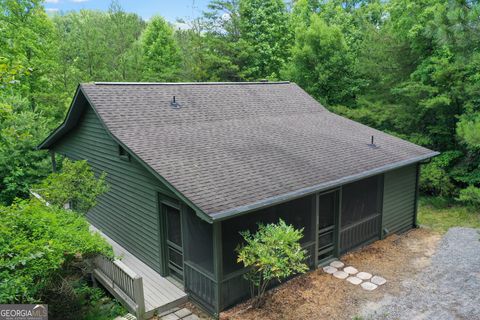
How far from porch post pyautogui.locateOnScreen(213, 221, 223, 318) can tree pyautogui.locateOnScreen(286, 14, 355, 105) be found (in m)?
13.8

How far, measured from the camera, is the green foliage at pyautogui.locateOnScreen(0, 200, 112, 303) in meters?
5.04

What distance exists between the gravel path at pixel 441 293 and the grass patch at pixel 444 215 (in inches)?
85.9

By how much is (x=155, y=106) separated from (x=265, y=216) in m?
4.32

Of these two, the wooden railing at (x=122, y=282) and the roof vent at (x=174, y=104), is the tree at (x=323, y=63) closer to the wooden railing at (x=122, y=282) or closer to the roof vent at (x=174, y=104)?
the roof vent at (x=174, y=104)

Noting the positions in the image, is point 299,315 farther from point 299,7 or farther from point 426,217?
point 299,7

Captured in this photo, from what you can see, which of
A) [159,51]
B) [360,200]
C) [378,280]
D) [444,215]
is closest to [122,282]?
[378,280]

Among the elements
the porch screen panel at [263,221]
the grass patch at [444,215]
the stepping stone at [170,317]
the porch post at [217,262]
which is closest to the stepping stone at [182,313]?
the stepping stone at [170,317]

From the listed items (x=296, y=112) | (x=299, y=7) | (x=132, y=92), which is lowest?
(x=296, y=112)

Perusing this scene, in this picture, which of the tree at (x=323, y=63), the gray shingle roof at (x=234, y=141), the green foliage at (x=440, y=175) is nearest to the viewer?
the gray shingle roof at (x=234, y=141)

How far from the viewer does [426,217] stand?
12281mm

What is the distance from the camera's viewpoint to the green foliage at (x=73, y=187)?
819 centimetres

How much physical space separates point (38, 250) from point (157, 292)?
2530 mm

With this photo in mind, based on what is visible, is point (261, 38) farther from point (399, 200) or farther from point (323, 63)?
point (399, 200)

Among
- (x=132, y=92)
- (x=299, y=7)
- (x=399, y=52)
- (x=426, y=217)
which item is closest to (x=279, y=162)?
(x=132, y=92)
